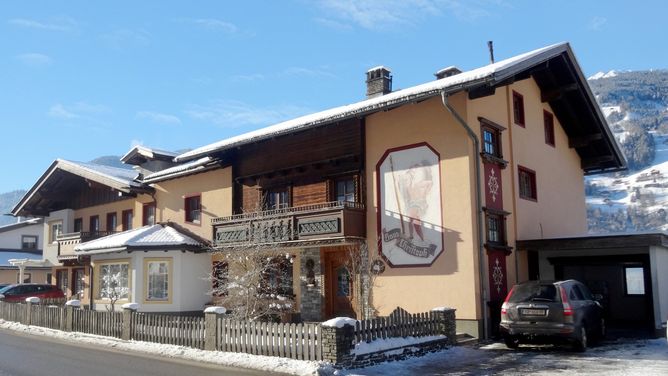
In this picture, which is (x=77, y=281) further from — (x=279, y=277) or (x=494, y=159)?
(x=494, y=159)

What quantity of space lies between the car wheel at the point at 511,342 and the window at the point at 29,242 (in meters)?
44.6

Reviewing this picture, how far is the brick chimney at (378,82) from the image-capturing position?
24047 mm

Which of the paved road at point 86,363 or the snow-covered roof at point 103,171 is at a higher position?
the snow-covered roof at point 103,171

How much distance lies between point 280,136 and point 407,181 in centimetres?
592

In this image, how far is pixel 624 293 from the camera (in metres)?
22.3

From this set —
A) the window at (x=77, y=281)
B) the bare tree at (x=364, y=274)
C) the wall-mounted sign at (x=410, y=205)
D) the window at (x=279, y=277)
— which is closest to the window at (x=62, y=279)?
the window at (x=77, y=281)

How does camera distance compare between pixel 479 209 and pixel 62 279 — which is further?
pixel 62 279

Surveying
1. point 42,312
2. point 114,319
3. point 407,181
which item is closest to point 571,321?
point 407,181

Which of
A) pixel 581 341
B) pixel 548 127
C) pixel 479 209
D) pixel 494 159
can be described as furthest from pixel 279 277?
pixel 548 127

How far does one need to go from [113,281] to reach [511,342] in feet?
60.1

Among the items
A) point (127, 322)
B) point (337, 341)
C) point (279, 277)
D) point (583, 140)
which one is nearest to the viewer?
point (337, 341)

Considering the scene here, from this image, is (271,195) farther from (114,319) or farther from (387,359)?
(387,359)

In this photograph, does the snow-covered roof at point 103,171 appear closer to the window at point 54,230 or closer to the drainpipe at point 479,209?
the window at point 54,230

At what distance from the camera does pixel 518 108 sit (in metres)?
21.4
